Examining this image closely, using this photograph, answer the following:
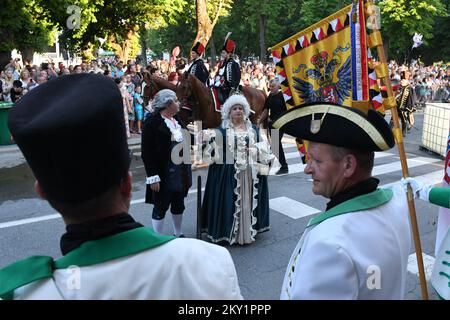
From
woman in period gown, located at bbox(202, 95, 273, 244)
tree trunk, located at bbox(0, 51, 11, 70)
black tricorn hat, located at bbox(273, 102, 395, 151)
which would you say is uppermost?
tree trunk, located at bbox(0, 51, 11, 70)

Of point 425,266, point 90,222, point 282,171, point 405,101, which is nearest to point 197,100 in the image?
point 282,171

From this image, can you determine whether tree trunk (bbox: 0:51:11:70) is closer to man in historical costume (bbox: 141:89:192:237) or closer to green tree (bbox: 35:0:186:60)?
green tree (bbox: 35:0:186:60)

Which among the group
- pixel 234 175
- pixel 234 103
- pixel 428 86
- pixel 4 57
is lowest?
pixel 234 175

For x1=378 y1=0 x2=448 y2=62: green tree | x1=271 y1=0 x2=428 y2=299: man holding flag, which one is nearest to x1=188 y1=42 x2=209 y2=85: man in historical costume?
x1=271 y1=0 x2=428 y2=299: man holding flag

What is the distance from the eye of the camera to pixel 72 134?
1.21m

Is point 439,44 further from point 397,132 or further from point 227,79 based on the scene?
point 397,132

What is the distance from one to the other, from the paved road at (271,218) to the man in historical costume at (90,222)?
315 centimetres

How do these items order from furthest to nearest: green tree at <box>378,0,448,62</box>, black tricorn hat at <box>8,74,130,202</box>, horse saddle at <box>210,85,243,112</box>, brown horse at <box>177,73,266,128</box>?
green tree at <box>378,0,448,62</box>
horse saddle at <box>210,85,243,112</box>
brown horse at <box>177,73,266,128</box>
black tricorn hat at <box>8,74,130,202</box>

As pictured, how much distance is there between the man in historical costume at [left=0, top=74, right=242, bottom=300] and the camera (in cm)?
123

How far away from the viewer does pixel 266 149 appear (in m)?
5.57

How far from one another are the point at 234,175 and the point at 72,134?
4245 mm

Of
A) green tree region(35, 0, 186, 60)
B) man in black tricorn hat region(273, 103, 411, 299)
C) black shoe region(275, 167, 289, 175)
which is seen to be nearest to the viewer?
man in black tricorn hat region(273, 103, 411, 299)

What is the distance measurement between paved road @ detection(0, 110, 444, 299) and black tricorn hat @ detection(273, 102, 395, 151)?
2621 millimetres
